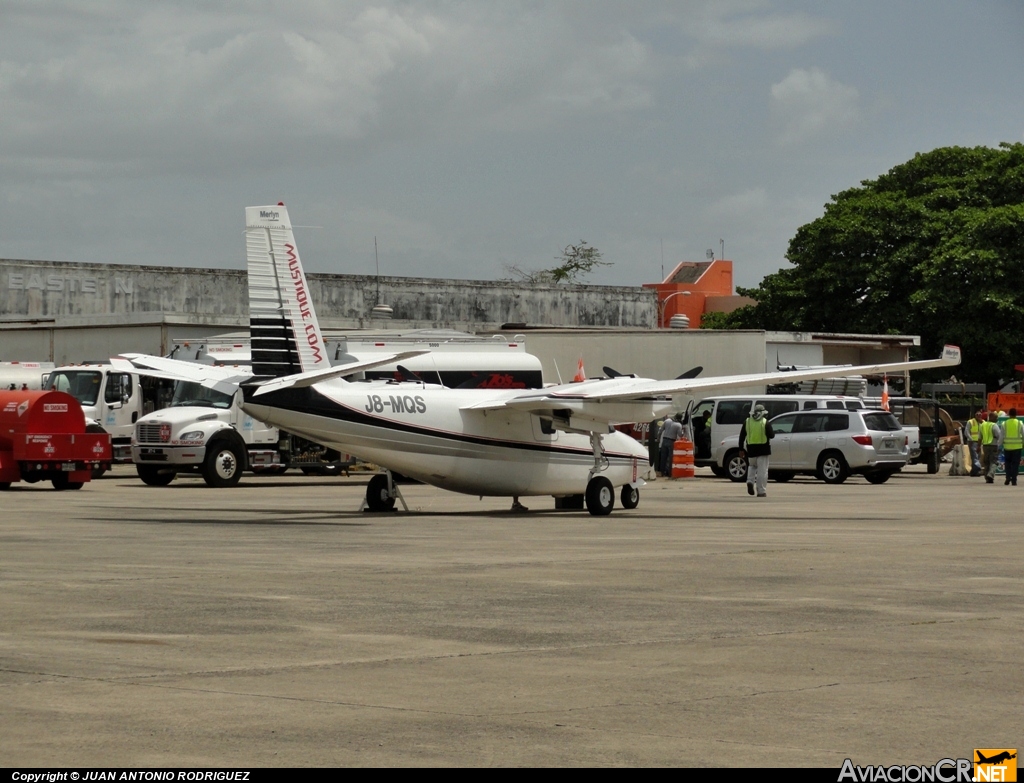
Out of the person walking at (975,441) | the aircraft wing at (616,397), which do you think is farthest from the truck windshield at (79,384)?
the person walking at (975,441)

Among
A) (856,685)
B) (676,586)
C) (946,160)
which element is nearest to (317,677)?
(856,685)

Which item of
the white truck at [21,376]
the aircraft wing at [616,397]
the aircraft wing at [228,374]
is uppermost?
the white truck at [21,376]

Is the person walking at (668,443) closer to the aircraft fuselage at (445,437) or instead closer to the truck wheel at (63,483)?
the aircraft fuselage at (445,437)

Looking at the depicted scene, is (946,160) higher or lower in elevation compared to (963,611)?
higher

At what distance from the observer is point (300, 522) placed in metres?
20.5

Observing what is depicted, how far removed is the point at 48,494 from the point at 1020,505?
1769cm

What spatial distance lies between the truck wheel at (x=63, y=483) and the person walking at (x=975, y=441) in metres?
22.2

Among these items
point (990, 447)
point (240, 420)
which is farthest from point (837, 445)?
point (240, 420)

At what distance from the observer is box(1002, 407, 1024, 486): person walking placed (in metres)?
33.4

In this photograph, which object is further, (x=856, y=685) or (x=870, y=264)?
(x=870, y=264)

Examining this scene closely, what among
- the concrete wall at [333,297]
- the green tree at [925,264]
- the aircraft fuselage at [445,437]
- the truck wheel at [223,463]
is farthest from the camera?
the green tree at [925,264]

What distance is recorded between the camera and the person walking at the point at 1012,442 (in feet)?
109

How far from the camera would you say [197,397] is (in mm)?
32969

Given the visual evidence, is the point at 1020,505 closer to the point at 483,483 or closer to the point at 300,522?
the point at 483,483
